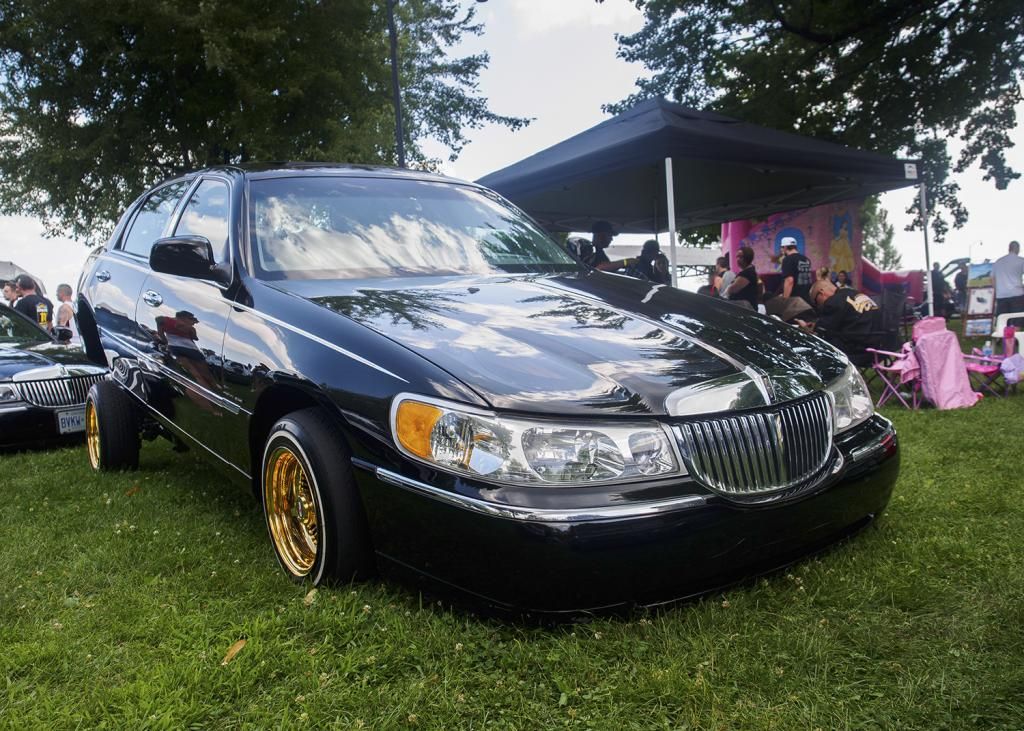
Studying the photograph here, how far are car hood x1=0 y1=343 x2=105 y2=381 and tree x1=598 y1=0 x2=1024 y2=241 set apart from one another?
517 inches

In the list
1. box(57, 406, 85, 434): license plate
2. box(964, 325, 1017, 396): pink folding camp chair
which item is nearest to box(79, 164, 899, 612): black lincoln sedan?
box(57, 406, 85, 434): license plate

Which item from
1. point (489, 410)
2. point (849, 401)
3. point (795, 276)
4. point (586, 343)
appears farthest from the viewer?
point (795, 276)

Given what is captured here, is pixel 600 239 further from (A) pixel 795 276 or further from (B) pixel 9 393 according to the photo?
(B) pixel 9 393

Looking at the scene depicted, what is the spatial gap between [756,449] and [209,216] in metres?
2.82

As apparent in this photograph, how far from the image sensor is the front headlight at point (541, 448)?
2078 millimetres

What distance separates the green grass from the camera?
6.40 ft

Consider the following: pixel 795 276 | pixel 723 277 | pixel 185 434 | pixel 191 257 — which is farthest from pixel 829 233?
pixel 191 257

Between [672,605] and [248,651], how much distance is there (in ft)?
4.17

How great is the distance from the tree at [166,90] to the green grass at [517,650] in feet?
42.6

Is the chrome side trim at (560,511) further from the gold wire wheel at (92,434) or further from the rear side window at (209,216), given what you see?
the gold wire wheel at (92,434)

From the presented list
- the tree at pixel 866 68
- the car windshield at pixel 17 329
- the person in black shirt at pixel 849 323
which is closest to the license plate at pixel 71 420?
the car windshield at pixel 17 329

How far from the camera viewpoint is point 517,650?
220cm

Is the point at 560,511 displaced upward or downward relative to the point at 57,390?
Result: downward

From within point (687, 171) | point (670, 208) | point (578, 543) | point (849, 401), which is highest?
point (687, 171)
